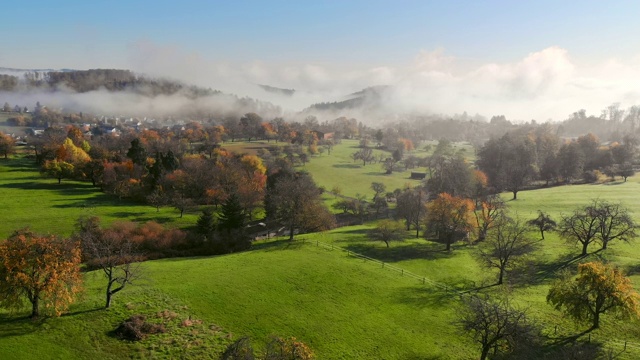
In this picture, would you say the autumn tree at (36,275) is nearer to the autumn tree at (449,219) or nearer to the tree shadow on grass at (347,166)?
the autumn tree at (449,219)

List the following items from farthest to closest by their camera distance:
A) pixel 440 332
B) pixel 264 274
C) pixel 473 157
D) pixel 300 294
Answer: pixel 473 157
pixel 264 274
pixel 300 294
pixel 440 332

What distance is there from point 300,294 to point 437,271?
25325 mm

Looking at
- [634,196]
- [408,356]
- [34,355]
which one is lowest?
[408,356]

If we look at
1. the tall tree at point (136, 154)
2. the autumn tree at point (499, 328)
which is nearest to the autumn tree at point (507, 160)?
the autumn tree at point (499, 328)

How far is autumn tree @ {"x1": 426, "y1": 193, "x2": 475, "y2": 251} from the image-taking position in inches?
2938

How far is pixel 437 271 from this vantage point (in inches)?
2451

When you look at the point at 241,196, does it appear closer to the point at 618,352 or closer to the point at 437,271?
the point at 437,271

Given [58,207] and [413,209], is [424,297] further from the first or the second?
[58,207]

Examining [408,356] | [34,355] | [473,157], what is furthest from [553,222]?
[473,157]

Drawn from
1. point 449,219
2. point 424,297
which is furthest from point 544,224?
point 424,297

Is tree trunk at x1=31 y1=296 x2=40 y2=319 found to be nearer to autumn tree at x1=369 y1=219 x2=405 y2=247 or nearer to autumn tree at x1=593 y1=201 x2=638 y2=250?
autumn tree at x1=369 y1=219 x2=405 y2=247

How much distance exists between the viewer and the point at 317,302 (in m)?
48.6

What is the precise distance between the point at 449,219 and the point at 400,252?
1360 cm

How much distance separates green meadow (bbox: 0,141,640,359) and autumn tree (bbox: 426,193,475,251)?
3.33 meters
